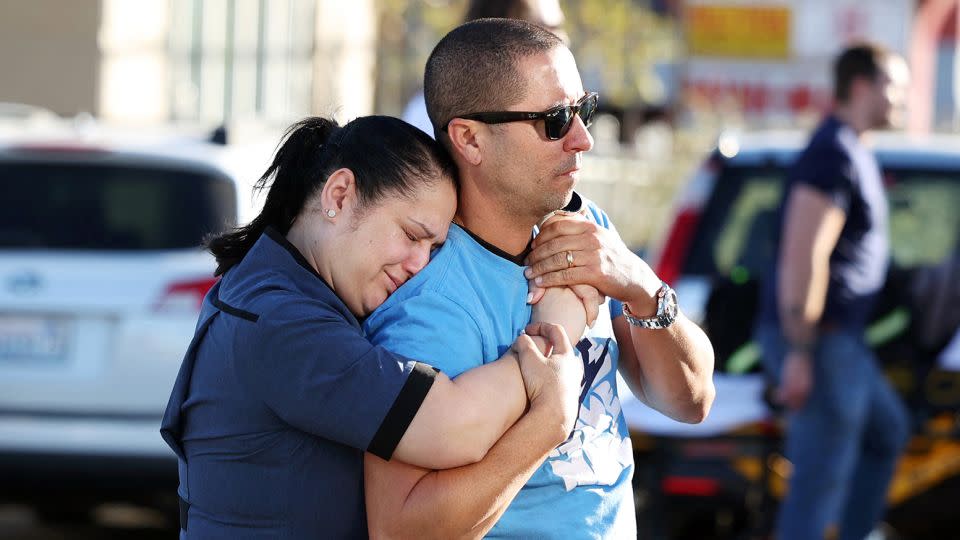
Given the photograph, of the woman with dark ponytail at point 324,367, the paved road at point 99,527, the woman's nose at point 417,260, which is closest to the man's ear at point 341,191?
the woman with dark ponytail at point 324,367

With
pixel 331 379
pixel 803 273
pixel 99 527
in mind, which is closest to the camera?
pixel 331 379

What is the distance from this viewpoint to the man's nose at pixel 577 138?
2529 mm

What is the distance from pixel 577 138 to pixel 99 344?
136 inches

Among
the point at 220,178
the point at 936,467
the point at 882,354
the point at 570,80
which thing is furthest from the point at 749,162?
the point at 570,80

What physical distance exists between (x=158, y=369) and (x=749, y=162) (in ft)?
7.41

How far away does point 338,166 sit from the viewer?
98.2 inches

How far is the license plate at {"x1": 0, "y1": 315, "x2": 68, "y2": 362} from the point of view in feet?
18.5

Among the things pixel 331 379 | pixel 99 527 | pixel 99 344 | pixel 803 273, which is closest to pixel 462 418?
pixel 331 379

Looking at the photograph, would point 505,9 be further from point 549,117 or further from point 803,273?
point 803,273

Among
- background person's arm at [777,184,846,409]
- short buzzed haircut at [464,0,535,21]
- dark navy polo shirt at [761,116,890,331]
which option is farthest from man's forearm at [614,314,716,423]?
dark navy polo shirt at [761,116,890,331]

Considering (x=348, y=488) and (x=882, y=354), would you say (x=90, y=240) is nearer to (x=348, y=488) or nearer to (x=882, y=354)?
(x=882, y=354)

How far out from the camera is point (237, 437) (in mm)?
2365

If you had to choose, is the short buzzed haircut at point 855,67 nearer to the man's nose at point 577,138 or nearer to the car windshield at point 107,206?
Result: the car windshield at point 107,206

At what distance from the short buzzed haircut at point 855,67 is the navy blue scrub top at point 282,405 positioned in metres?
3.52
